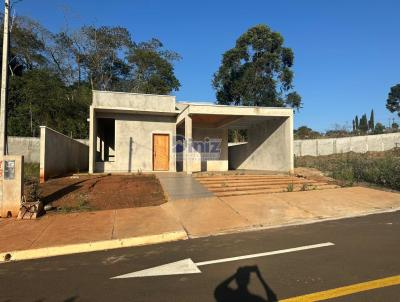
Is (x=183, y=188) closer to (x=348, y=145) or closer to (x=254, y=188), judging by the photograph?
(x=254, y=188)

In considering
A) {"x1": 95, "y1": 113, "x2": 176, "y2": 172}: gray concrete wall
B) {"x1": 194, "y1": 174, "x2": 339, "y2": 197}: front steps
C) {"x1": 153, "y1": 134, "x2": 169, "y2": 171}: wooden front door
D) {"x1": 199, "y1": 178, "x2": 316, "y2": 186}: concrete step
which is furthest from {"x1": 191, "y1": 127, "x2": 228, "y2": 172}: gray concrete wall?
{"x1": 199, "y1": 178, "x2": 316, "y2": 186}: concrete step

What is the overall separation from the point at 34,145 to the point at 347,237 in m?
23.8

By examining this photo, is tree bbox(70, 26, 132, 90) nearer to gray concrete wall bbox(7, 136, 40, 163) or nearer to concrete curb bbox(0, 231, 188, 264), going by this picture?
gray concrete wall bbox(7, 136, 40, 163)

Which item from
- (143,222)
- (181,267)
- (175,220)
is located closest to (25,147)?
(143,222)

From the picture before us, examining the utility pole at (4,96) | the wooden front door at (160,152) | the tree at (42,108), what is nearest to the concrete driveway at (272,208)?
the utility pole at (4,96)

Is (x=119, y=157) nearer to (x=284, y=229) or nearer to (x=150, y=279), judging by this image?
(x=284, y=229)

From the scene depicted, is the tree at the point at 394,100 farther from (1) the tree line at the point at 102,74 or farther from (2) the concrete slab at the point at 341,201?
(2) the concrete slab at the point at 341,201

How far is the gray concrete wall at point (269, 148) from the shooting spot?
1745 centimetres

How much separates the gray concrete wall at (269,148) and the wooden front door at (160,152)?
549 centimetres

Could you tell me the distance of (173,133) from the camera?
2045 cm

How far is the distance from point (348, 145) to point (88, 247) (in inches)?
1183

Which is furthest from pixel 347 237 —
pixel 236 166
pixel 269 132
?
pixel 236 166

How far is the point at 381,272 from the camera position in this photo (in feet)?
16.2

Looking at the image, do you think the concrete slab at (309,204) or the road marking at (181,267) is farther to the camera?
the concrete slab at (309,204)
